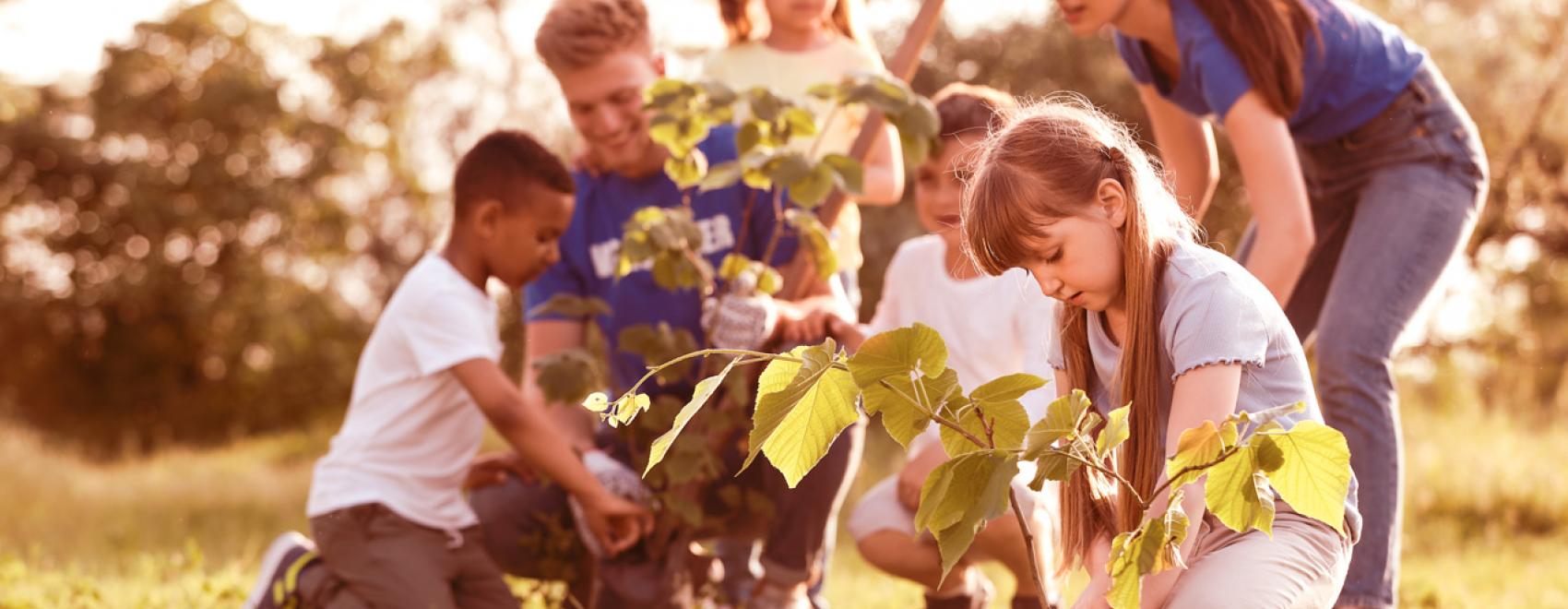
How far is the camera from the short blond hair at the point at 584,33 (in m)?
3.55

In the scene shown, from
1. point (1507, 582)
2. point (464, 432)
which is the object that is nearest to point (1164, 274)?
point (464, 432)

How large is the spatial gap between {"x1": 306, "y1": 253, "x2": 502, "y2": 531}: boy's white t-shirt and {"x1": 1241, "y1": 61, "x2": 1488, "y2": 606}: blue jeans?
1.70 m

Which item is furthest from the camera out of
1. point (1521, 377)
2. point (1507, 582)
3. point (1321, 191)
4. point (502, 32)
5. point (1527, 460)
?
point (502, 32)

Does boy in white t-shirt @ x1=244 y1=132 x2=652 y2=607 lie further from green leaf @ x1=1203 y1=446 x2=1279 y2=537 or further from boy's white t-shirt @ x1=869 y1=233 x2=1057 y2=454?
green leaf @ x1=1203 y1=446 x2=1279 y2=537

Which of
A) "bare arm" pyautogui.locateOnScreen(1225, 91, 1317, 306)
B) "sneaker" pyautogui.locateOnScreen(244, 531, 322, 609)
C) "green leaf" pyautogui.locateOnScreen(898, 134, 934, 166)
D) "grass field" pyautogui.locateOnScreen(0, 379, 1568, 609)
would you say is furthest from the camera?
"grass field" pyautogui.locateOnScreen(0, 379, 1568, 609)

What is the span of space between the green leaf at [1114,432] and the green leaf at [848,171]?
66.1 inches

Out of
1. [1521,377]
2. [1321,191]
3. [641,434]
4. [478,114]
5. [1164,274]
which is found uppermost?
[1164,274]

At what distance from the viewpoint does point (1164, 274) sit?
86.0 inches

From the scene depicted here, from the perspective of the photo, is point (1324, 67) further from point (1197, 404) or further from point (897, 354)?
point (897, 354)

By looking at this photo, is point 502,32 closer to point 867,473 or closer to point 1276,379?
point 867,473

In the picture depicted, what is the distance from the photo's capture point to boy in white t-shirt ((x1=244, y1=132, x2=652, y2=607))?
3.37 meters

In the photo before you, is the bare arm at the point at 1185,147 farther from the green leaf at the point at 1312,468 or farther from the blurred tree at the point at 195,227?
the blurred tree at the point at 195,227

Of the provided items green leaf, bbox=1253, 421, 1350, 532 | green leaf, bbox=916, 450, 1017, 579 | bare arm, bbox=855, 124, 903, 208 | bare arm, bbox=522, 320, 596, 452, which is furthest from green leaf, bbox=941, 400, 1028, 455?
bare arm, bbox=522, 320, 596, 452

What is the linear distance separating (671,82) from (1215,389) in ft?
4.83
